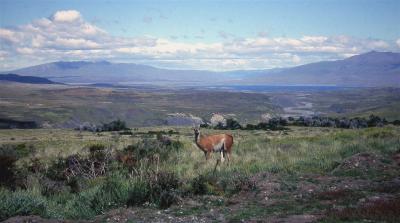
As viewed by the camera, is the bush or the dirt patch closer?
the bush

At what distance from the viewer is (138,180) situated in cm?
1402

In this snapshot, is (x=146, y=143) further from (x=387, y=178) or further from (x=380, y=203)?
(x=380, y=203)

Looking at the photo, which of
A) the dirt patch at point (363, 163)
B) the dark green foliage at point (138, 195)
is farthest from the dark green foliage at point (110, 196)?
the dirt patch at point (363, 163)

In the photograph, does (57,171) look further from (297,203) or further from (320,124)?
(320,124)

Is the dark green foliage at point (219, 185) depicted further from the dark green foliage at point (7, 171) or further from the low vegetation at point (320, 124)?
the low vegetation at point (320, 124)

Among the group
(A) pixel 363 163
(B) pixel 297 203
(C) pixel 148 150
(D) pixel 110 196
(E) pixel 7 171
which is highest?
(A) pixel 363 163

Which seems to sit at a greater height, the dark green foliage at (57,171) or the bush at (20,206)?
the bush at (20,206)

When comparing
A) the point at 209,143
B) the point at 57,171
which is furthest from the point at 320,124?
the point at 57,171

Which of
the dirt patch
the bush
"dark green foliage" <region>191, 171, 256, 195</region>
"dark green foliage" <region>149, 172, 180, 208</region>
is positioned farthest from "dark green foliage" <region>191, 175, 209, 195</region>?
the dirt patch

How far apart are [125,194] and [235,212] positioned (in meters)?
3.02

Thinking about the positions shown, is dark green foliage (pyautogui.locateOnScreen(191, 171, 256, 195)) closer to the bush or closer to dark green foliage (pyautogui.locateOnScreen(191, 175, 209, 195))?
dark green foliage (pyautogui.locateOnScreen(191, 175, 209, 195))

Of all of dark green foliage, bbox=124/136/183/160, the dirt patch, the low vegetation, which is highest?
the dirt patch

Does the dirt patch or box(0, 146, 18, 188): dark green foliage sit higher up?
the dirt patch

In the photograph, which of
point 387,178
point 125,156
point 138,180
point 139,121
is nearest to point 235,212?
point 138,180
